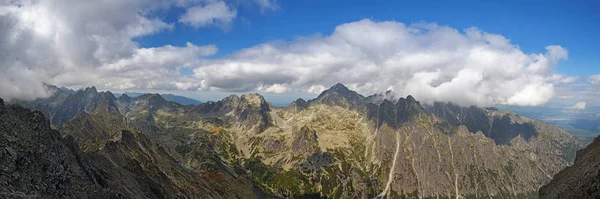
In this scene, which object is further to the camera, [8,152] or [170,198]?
[170,198]

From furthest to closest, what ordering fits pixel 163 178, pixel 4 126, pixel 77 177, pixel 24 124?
1. pixel 163 178
2. pixel 77 177
3. pixel 24 124
4. pixel 4 126

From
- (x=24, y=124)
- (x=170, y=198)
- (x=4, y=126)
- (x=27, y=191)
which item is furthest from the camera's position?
(x=170, y=198)

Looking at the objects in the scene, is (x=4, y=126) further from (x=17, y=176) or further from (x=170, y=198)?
(x=170, y=198)

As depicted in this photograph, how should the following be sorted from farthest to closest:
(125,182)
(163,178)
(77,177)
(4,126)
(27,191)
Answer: (163,178), (125,182), (77,177), (4,126), (27,191)

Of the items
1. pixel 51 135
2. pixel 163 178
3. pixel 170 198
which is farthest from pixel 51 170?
pixel 163 178

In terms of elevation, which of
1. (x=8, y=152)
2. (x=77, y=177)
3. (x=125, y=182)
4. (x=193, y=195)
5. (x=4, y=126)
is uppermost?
(x=4, y=126)

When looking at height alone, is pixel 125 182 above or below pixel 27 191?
below

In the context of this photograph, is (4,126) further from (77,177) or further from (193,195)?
(193,195)

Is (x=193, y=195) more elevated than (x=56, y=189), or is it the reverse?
(x=56, y=189)

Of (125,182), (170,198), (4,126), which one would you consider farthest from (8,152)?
(170,198)
